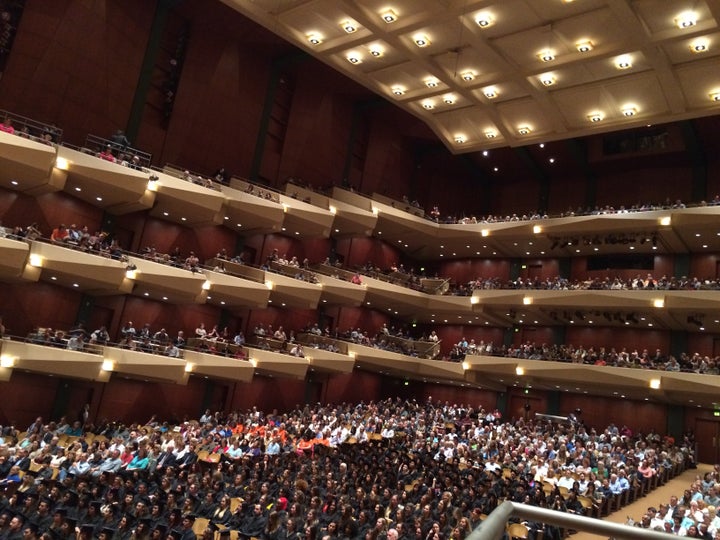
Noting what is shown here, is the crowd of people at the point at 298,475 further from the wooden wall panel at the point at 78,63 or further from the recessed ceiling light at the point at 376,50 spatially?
the recessed ceiling light at the point at 376,50

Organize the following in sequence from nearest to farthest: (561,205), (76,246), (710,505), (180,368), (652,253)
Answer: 1. (710,505)
2. (76,246)
3. (180,368)
4. (652,253)
5. (561,205)

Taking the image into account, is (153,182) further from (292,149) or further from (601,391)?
(601,391)

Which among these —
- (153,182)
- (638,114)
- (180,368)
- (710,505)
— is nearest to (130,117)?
(153,182)

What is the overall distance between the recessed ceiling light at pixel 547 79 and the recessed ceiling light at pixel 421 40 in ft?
11.1

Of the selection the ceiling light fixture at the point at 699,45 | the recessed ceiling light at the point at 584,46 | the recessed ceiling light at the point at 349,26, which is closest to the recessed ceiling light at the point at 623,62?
the recessed ceiling light at the point at 584,46

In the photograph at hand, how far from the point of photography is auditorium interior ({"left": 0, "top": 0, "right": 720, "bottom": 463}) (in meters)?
15.5

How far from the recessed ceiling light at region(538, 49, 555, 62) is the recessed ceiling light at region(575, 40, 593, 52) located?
0.70m

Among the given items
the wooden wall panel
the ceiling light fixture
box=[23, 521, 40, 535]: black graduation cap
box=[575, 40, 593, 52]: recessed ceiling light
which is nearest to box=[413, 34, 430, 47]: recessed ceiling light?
box=[575, 40, 593, 52]: recessed ceiling light

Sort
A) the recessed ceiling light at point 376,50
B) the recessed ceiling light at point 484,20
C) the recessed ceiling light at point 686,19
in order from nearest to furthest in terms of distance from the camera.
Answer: the recessed ceiling light at point 686,19 < the recessed ceiling light at point 484,20 < the recessed ceiling light at point 376,50

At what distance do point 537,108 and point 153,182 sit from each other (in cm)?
1169

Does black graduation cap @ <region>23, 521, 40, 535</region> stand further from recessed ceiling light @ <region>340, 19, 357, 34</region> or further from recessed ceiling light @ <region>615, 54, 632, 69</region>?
recessed ceiling light @ <region>615, 54, 632, 69</region>

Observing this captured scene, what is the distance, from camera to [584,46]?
1507cm

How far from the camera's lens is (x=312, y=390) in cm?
2334

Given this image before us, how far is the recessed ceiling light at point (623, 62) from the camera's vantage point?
49.3ft
